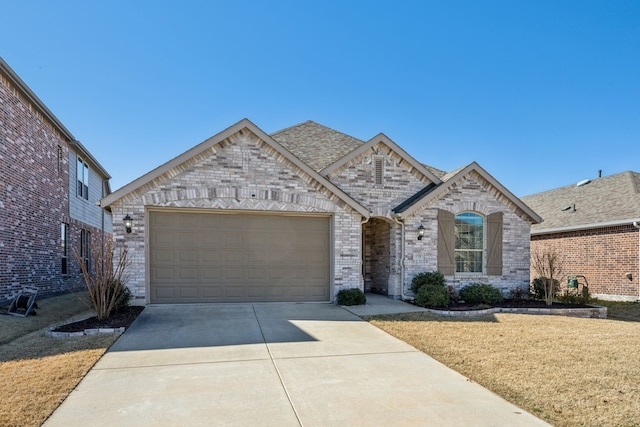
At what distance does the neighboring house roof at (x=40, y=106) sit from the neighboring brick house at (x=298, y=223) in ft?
16.2

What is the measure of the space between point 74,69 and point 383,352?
12367 mm

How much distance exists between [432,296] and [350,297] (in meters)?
2.36

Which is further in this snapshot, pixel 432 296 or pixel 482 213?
→ pixel 482 213

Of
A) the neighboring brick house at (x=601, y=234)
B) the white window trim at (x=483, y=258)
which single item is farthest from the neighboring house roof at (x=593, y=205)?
the white window trim at (x=483, y=258)

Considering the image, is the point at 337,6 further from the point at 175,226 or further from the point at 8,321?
the point at 8,321

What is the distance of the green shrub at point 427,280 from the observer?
11406 mm

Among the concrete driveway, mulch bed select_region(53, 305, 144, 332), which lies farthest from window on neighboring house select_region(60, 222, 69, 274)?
the concrete driveway

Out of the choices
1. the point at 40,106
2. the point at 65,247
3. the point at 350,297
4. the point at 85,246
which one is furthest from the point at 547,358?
the point at 85,246

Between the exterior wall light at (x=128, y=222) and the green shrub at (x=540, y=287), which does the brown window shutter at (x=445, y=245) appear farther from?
the exterior wall light at (x=128, y=222)

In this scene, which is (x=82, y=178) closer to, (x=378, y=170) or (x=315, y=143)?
(x=315, y=143)

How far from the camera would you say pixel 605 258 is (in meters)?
14.4

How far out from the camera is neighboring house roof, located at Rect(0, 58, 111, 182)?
10336mm

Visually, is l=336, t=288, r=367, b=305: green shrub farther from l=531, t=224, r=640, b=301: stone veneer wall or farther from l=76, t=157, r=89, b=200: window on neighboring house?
l=76, t=157, r=89, b=200: window on neighboring house

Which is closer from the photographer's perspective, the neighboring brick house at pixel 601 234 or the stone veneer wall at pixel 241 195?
the stone veneer wall at pixel 241 195
